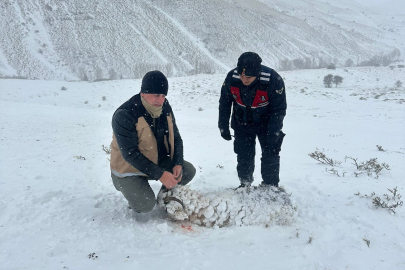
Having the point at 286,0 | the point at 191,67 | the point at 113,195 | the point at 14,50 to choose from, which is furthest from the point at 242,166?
the point at 286,0

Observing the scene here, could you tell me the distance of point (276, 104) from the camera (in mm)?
2932

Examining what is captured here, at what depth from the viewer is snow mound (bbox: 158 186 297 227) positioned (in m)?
2.64

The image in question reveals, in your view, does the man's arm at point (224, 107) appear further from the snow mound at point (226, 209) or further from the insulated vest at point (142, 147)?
the snow mound at point (226, 209)

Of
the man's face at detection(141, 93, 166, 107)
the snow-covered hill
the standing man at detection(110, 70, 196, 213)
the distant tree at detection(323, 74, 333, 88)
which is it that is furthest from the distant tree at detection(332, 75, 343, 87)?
the snow-covered hill

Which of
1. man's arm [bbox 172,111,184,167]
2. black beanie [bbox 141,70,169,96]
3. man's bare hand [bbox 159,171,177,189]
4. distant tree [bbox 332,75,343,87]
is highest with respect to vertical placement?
distant tree [bbox 332,75,343,87]

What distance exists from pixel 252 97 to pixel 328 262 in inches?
71.5

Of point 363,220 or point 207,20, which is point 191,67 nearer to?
point 207,20

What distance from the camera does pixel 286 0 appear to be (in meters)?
92.4

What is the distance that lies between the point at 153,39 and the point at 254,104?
5232 centimetres

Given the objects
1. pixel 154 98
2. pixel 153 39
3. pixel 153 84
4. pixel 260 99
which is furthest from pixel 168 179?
pixel 153 39

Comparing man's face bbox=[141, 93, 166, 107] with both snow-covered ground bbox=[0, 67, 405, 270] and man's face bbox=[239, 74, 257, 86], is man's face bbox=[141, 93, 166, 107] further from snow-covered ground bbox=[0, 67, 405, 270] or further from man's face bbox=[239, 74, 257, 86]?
snow-covered ground bbox=[0, 67, 405, 270]

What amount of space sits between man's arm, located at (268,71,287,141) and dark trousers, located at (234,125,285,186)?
0.41ft

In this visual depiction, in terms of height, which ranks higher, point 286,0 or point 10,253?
point 286,0

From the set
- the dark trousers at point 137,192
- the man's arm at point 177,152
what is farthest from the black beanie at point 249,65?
the dark trousers at point 137,192
